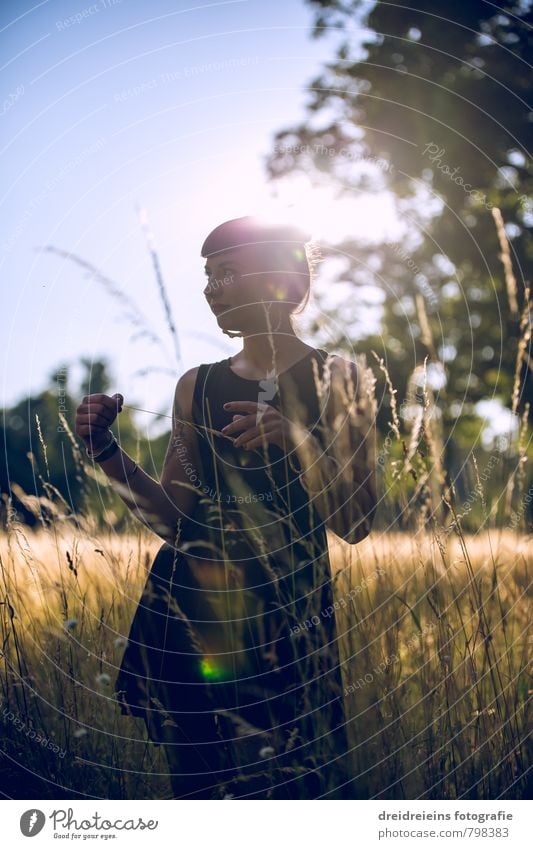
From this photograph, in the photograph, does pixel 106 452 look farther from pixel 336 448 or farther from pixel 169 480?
pixel 336 448

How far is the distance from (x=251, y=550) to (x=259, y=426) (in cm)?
47

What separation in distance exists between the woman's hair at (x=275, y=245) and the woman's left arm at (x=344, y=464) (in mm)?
295

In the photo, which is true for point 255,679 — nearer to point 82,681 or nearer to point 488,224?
point 82,681

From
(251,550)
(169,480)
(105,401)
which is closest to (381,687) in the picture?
(251,550)

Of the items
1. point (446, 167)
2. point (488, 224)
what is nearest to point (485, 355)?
point (488, 224)

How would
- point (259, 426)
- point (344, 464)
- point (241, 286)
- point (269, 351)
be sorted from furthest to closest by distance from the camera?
point (269, 351), point (241, 286), point (344, 464), point (259, 426)

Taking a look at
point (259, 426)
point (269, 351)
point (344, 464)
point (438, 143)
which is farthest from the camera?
point (438, 143)

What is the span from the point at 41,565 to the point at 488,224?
6989 mm

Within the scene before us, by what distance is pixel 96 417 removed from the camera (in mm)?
2000

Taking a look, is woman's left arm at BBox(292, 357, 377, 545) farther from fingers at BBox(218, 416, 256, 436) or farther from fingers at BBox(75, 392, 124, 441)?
fingers at BBox(75, 392, 124, 441)

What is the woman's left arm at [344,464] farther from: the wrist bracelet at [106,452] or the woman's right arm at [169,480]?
the wrist bracelet at [106,452]

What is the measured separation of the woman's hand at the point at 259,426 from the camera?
179 cm

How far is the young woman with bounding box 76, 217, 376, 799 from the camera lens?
6.29 feet
